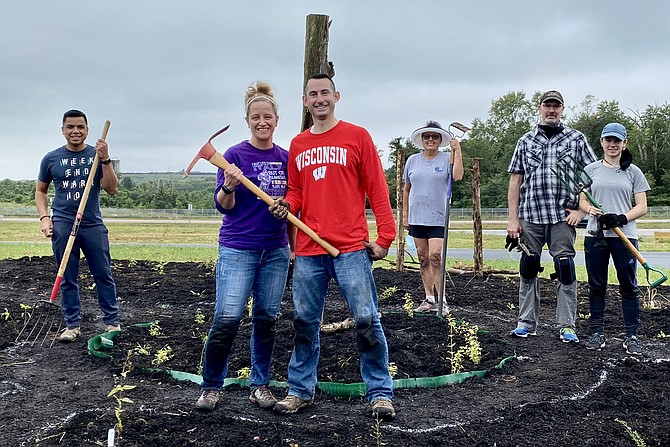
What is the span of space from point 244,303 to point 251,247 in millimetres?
361

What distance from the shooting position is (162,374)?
5.02m

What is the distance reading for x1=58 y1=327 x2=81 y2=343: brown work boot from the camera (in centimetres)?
634

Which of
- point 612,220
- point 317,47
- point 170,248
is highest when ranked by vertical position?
point 317,47

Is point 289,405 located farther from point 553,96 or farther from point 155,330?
point 553,96

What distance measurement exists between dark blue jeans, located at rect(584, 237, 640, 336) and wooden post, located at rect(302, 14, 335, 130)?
286 cm

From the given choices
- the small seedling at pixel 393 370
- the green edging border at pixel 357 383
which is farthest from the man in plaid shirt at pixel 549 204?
the small seedling at pixel 393 370

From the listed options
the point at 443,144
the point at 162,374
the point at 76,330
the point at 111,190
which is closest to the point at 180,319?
the point at 76,330

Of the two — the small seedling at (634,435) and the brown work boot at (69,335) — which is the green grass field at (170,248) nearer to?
the brown work boot at (69,335)

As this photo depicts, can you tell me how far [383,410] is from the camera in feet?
13.2

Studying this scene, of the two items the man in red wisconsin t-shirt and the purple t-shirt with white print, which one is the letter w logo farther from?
the purple t-shirt with white print

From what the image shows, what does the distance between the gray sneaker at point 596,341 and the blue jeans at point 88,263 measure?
14.7 ft

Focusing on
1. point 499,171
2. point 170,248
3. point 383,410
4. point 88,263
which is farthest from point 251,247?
point 499,171

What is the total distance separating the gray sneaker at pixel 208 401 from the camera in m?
4.12

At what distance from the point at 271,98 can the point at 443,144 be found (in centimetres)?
336
